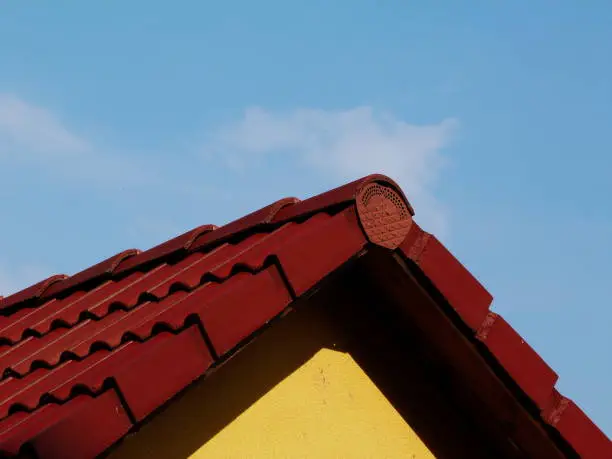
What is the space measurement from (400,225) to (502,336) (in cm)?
60

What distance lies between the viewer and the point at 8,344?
3828 mm

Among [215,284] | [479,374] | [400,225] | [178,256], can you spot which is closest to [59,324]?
[178,256]

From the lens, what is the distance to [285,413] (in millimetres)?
→ 3400

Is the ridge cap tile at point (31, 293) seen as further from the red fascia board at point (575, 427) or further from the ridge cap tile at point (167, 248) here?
the red fascia board at point (575, 427)

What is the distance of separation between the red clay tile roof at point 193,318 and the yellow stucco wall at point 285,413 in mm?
324

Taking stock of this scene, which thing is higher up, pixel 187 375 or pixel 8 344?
pixel 8 344

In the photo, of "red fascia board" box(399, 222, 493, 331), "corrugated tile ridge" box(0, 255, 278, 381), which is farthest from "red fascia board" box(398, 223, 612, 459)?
"corrugated tile ridge" box(0, 255, 278, 381)

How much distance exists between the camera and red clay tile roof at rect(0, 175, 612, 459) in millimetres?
2549

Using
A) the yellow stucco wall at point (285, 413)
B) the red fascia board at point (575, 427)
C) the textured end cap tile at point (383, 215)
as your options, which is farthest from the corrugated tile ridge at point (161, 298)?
the red fascia board at point (575, 427)

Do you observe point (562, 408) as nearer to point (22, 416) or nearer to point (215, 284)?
point (215, 284)

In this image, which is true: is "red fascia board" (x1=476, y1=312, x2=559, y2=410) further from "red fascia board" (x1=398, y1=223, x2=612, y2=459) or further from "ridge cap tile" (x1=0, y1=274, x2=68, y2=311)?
"ridge cap tile" (x1=0, y1=274, x2=68, y2=311)

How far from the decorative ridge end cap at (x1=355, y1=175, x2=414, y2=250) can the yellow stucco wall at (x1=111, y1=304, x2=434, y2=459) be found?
47 centimetres

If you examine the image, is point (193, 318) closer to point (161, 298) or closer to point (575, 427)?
point (161, 298)

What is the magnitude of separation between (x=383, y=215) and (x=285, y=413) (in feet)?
2.51
